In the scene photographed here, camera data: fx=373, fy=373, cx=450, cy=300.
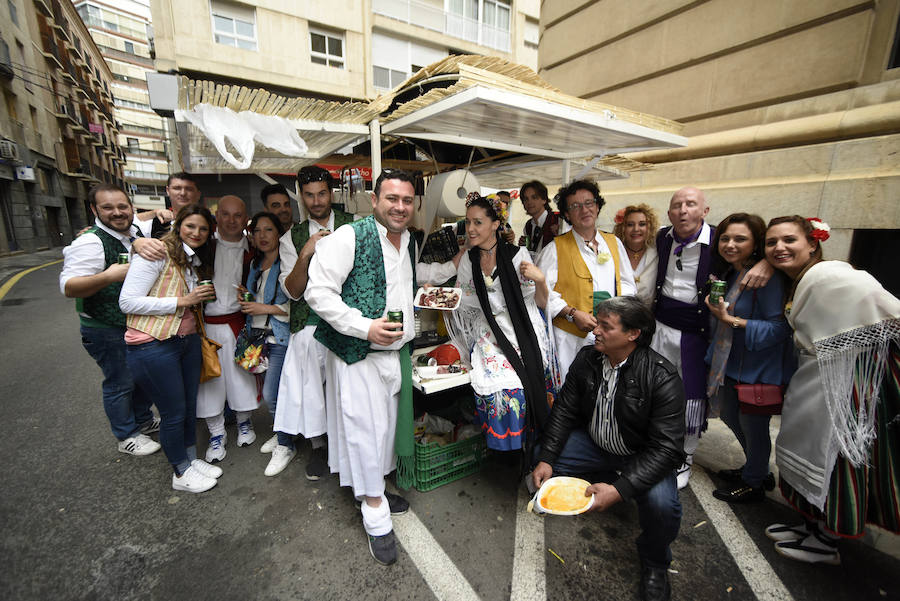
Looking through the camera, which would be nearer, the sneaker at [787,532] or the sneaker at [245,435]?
the sneaker at [787,532]

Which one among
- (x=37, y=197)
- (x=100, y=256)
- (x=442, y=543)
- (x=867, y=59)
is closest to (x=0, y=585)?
(x=100, y=256)

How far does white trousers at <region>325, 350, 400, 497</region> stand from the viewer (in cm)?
221

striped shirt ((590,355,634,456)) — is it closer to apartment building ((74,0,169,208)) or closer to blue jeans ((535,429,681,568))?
blue jeans ((535,429,681,568))

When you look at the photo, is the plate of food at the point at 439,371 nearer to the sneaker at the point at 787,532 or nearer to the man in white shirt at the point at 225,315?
the man in white shirt at the point at 225,315

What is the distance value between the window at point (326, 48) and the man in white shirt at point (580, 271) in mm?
14496

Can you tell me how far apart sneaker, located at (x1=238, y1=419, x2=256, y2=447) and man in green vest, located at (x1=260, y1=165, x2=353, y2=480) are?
1.57ft

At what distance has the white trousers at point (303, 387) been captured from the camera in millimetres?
2830

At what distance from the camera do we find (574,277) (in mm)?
2982

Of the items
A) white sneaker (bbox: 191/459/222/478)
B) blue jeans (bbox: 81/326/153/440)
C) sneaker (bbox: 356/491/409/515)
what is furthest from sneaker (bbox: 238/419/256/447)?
sneaker (bbox: 356/491/409/515)

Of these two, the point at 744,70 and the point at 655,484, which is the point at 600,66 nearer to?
the point at 744,70

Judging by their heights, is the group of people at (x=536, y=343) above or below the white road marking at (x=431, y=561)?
above

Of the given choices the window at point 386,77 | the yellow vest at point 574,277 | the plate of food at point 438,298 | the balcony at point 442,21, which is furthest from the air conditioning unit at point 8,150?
the yellow vest at point 574,277

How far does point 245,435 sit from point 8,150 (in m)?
20.6

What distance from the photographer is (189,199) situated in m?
3.29
